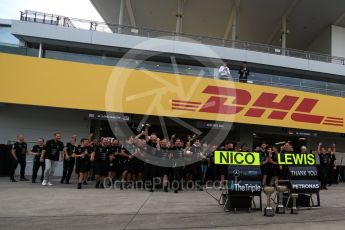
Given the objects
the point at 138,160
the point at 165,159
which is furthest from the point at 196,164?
the point at 138,160

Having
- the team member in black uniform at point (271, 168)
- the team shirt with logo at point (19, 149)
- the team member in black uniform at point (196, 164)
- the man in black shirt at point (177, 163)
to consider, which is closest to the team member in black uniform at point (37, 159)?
the team shirt with logo at point (19, 149)

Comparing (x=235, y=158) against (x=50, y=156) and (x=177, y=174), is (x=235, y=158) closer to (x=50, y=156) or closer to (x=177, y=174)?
(x=177, y=174)

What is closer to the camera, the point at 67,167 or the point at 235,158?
the point at 235,158

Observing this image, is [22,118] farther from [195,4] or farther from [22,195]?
[195,4]

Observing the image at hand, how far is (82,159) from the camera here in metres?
11.7

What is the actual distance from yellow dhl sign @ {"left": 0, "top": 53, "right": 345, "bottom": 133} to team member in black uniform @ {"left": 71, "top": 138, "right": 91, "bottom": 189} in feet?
9.26

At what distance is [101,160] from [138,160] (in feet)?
4.18

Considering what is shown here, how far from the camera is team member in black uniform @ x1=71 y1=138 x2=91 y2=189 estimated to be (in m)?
11.5

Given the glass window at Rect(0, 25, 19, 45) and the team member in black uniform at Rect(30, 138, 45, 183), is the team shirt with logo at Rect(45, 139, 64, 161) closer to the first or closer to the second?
the team member in black uniform at Rect(30, 138, 45, 183)

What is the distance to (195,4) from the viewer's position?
87.1 ft

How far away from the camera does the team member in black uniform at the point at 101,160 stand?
37.8 feet

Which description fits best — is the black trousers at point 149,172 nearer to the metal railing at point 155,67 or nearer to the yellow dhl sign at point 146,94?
the yellow dhl sign at point 146,94

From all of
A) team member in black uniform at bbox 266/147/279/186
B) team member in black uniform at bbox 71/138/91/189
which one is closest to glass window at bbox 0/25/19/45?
team member in black uniform at bbox 71/138/91/189

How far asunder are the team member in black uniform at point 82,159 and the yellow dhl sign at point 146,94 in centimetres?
282
